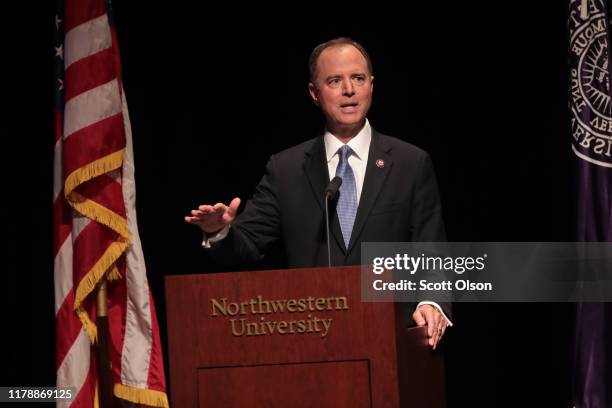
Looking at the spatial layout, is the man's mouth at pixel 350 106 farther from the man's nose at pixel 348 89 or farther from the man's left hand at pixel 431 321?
the man's left hand at pixel 431 321

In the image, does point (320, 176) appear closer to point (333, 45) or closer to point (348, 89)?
point (348, 89)

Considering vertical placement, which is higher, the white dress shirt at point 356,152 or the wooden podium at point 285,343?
the white dress shirt at point 356,152

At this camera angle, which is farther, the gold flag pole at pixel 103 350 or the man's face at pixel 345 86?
the gold flag pole at pixel 103 350

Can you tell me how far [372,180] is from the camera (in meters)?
3.33

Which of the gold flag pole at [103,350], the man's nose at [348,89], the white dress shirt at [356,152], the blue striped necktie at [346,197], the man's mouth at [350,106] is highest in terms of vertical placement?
the man's nose at [348,89]

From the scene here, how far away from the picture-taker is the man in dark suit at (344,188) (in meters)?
3.29

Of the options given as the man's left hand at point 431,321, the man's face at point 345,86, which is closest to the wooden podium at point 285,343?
the man's left hand at point 431,321

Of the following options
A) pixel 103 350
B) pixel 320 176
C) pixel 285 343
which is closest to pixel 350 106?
pixel 320 176

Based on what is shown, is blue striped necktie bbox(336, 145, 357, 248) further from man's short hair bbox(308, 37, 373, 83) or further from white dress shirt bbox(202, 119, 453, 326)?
man's short hair bbox(308, 37, 373, 83)

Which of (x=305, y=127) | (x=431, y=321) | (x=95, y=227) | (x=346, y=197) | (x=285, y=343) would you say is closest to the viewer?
(x=285, y=343)

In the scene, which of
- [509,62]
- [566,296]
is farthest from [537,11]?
[566,296]

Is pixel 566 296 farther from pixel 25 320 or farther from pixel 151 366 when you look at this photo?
pixel 25 320

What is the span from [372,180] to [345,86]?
345mm

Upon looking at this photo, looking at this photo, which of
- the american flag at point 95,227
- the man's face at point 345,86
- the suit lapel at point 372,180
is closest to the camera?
the suit lapel at point 372,180
